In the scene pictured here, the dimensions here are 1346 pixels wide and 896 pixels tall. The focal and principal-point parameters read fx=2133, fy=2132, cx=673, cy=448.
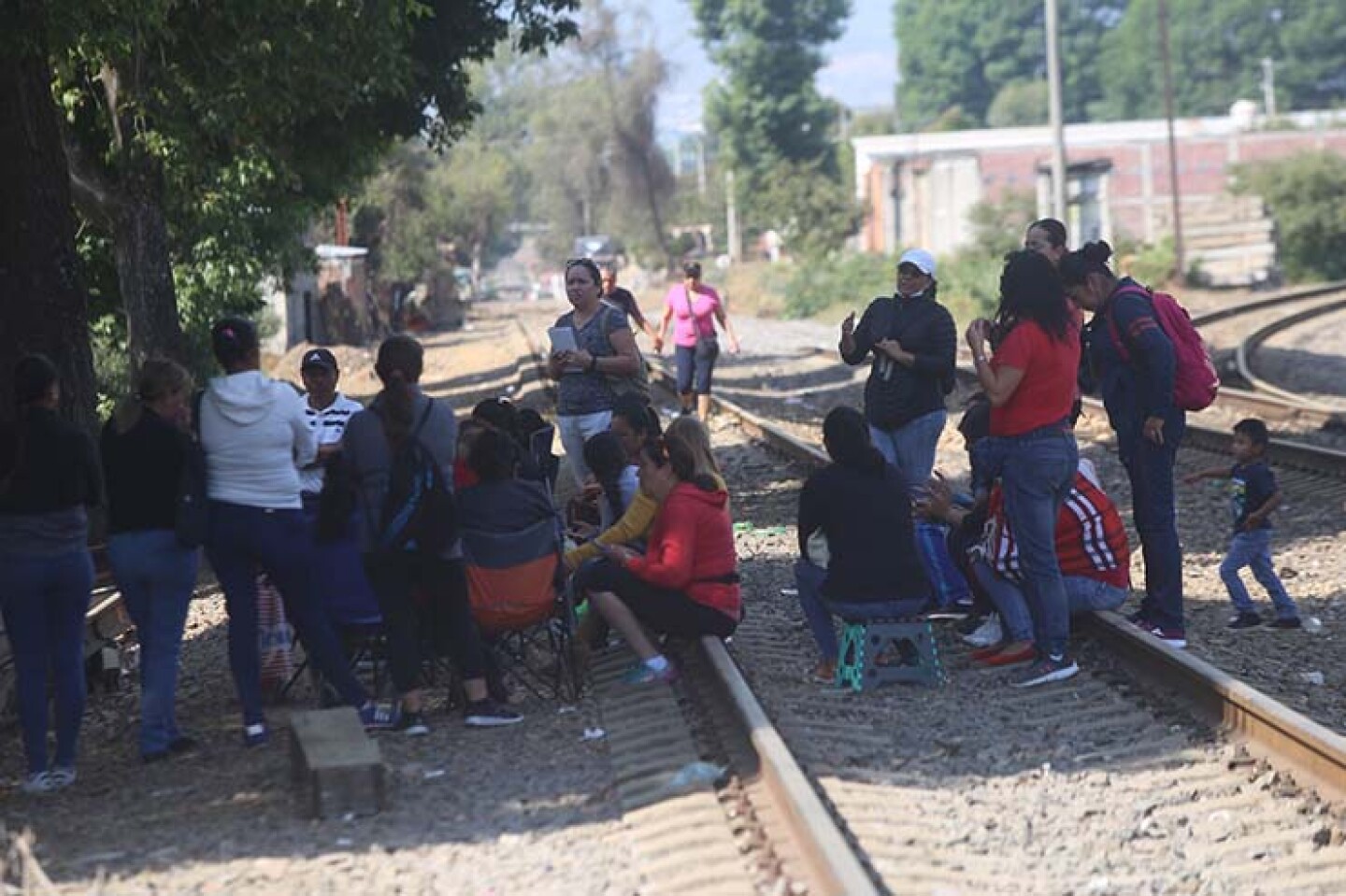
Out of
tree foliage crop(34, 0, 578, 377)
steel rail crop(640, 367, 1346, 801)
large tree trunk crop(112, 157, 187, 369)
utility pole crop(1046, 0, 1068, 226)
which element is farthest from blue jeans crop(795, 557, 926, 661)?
utility pole crop(1046, 0, 1068, 226)

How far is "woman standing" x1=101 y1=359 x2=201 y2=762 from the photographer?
29.2 ft

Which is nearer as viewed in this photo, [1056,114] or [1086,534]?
[1086,534]

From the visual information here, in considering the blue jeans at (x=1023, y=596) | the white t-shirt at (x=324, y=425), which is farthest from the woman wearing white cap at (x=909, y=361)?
the white t-shirt at (x=324, y=425)

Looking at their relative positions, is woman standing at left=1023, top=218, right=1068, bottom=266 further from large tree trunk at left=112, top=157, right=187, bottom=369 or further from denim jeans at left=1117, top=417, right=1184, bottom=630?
large tree trunk at left=112, top=157, right=187, bottom=369

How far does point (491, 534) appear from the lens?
9844mm

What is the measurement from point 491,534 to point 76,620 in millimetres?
1900

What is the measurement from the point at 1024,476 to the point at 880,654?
110 centimetres

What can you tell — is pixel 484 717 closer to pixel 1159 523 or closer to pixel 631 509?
pixel 631 509

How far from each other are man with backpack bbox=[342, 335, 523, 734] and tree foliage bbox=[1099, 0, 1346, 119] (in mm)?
149203

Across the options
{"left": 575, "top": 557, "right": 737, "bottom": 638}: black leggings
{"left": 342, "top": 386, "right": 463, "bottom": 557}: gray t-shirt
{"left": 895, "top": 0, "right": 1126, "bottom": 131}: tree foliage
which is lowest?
{"left": 575, "top": 557, "right": 737, "bottom": 638}: black leggings

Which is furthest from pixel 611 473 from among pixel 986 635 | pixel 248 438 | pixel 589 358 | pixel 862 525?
pixel 248 438

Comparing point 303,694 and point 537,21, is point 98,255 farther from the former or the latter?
point 303,694

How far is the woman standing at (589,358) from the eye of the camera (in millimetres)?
12031

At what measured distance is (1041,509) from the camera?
1002 cm
